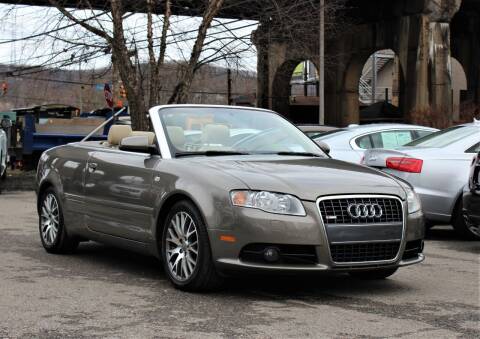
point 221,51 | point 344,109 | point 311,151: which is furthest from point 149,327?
point 344,109

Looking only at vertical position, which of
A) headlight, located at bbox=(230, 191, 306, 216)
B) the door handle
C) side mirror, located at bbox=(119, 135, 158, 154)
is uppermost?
side mirror, located at bbox=(119, 135, 158, 154)

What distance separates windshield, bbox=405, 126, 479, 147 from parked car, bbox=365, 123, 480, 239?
6 cm

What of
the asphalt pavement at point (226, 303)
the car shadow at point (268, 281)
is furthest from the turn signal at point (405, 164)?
the car shadow at point (268, 281)

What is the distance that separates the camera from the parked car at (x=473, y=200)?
917 cm

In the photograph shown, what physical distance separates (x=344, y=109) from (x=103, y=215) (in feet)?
115

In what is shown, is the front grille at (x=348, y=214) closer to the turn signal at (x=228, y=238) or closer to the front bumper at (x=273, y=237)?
the front bumper at (x=273, y=237)

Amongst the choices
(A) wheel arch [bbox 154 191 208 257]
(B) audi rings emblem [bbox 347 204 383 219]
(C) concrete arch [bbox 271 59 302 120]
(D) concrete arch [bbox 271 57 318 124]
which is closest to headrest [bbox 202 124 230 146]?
(A) wheel arch [bbox 154 191 208 257]

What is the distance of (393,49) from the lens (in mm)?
38094

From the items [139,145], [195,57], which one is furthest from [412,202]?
[195,57]

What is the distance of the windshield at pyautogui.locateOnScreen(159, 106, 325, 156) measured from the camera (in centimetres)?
751

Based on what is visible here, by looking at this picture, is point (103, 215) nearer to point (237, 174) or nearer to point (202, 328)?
point (237, 174)

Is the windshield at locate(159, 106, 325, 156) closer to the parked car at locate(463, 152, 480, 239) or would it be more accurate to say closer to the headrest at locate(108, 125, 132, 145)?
the headrest at locate(108, 125, 132, 145)

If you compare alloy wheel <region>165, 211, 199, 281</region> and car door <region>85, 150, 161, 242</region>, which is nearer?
alloy wheel <region>165, 211, 199, 281</region>

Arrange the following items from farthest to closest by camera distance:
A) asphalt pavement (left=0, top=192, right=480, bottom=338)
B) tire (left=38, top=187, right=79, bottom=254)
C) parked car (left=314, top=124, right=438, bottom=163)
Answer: parked car (left=314, top=124, right=438, bottom=163), tire (left=38, top=187, right=79, bottom=254), asphalt pavement (left=0, top=192, right=480, bottom=338)
